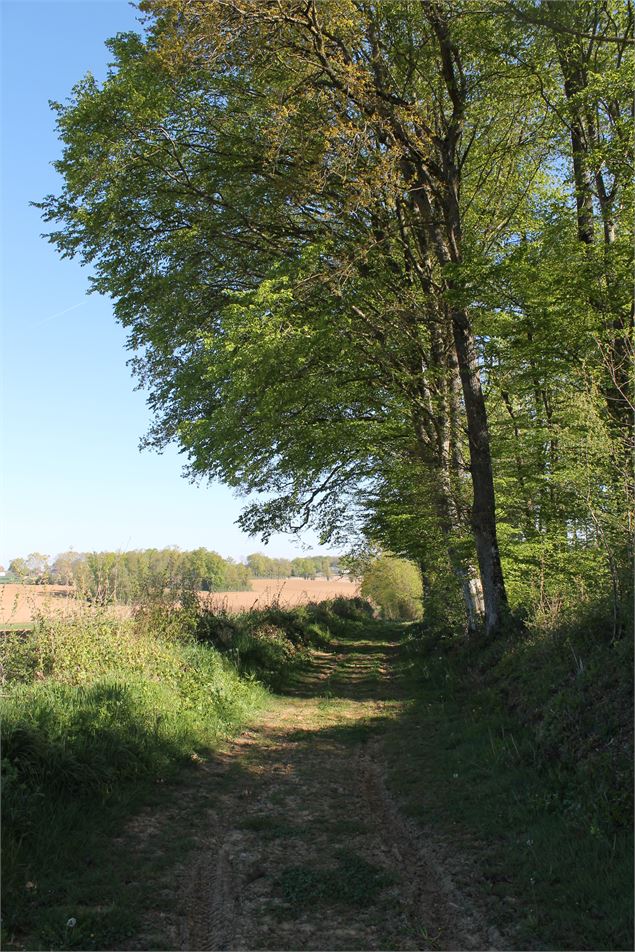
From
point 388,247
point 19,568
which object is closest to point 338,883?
point 19,568

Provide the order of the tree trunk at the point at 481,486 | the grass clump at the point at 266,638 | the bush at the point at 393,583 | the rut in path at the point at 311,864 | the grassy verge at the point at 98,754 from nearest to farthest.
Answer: the rut in path at the point at 311,864
the grassy verge at the point at 98,754
the tree trunk at the point at 481,486
the grass clump at the point at 266,638
the bush at the point at 393,583

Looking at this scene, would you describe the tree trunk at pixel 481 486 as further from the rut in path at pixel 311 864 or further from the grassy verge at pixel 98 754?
the grassy verge at pixel 98 754

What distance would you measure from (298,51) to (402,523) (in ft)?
30.1

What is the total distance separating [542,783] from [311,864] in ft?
7.75

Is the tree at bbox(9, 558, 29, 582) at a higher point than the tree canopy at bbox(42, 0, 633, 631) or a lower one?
lower

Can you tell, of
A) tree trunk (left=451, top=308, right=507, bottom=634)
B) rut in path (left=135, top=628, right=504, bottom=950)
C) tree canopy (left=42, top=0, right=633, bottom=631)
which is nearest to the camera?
rut in path (left=135, top=628, right=504, bottom=950)

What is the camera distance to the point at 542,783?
599 cm

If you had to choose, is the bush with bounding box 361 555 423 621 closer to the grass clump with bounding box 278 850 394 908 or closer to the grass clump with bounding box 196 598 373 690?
the grass clump with bounding box 196 598 373 690

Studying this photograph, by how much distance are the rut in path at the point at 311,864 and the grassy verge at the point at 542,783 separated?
35cm

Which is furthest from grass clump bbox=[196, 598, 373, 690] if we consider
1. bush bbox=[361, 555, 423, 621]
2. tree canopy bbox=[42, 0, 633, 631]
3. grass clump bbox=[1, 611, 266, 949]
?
bush bbox=[361, 555, 423, 621]

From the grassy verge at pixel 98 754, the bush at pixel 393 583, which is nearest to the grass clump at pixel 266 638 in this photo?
the grassy verge at pixel 98 754

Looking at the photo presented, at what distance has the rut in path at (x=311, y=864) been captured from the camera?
411 cm

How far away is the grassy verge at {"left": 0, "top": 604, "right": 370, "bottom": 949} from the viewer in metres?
4.36

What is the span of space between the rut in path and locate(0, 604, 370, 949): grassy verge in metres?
0.34
